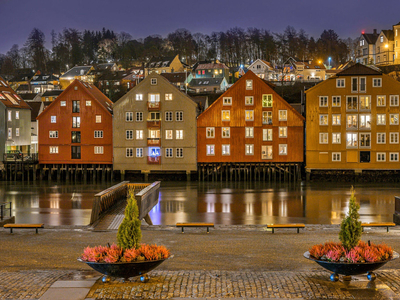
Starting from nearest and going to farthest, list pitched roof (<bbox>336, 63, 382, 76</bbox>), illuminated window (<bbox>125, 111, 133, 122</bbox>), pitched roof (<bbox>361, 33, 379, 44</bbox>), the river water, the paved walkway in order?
the paved walkway
the river water
pitched roof (<bbox>336, 63, 382, 76</bbox>)
illuminated window (<bbox>125, 111, 133, 122</bbox>)
pitched roof (<bbox>361, 33, 379, 44</bbox>)

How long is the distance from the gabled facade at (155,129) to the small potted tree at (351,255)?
165ft

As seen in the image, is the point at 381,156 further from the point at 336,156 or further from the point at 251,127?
the point at 251,127

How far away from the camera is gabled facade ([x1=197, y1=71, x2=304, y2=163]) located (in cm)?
6034

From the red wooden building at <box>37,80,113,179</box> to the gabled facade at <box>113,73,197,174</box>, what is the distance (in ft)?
6.77

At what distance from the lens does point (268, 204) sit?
4088 centimetres

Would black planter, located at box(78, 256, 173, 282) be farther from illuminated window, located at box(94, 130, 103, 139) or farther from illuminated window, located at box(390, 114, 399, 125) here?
illuminated window, located at box(390, 114, 399, 125)

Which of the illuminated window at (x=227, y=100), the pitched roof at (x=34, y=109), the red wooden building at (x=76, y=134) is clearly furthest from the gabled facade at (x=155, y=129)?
the pitched roof at (x=34, y=109)

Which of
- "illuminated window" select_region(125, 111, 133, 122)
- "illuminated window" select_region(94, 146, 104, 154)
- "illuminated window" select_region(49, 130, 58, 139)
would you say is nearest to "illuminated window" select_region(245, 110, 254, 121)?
"illuminated window" select_region(125, 111, 133, 122)

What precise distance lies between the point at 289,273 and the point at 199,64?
114 metres

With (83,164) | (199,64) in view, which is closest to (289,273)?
(83,164)

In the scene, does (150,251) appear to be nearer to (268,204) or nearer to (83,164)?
(268,204)

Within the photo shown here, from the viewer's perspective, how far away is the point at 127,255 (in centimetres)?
1075

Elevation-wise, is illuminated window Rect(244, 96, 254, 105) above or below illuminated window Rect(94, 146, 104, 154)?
above

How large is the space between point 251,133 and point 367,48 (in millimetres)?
68290
